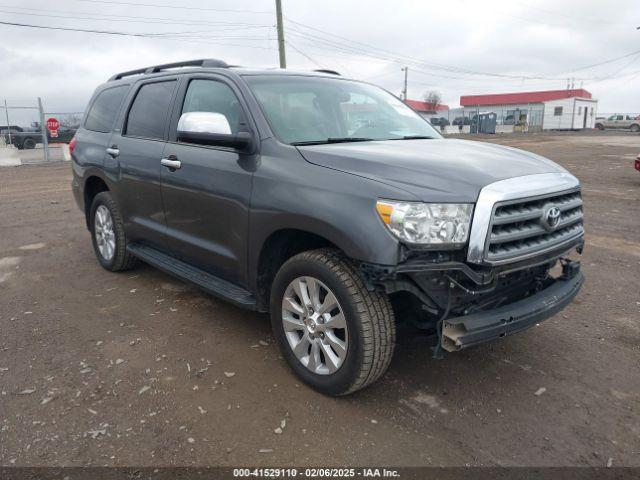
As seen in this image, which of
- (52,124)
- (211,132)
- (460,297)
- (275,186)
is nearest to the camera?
(460,297)

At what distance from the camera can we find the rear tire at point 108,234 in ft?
16.4

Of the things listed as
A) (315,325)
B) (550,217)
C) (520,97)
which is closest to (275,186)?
(315,325)

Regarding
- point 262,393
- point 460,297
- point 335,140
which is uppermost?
point 335,140

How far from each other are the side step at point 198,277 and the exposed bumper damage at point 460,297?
3.54 feet

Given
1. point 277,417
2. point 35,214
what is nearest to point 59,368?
point 277,417

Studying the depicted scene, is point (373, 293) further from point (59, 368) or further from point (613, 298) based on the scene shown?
point (613, 298)

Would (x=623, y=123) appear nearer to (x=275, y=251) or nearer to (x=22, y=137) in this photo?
(x=22, y=137)

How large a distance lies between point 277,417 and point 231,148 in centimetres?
174

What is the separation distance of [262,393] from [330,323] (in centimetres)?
65

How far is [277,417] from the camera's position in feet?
9.35

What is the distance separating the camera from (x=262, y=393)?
10.1 feet

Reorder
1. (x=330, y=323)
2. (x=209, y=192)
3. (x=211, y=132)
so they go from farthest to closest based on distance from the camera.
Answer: (x=209, y=192), (x=211, y=132), (x=330, y=323)

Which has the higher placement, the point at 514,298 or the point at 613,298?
the point at 514,298

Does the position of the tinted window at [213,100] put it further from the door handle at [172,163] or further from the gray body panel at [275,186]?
the door handle at [172,163]
